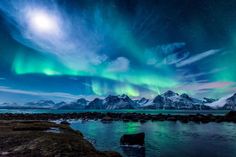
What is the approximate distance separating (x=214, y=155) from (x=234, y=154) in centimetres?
282

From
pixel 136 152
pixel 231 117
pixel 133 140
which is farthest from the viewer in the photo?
pixel 231 117

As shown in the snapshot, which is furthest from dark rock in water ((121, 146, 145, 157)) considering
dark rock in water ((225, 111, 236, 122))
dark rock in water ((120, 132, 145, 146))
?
dark rock in water ((225, 111, 236, 122))

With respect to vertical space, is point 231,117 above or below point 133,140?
above

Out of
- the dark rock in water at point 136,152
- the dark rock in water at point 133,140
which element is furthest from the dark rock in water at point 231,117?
the dark rock in water at point 136,152

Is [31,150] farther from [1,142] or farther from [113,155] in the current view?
[113,155]

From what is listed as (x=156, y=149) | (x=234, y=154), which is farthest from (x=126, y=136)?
(x=234, y=154)

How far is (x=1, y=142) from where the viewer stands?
80.9 feet

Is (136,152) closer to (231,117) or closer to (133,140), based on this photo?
(133,140)

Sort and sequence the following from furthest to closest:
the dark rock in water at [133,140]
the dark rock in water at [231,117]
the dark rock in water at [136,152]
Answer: the dark rock in water at [231,117]
the dark rock in water at [133,140]
the dark rock in water at [136,152]

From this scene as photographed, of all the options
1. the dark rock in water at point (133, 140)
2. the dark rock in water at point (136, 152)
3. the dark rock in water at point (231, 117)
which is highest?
the dark rock in water at point (231, 117)

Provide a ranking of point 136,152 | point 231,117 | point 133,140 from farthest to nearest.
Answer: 1. point 231,117
2. point 133,140
3. point 136,152

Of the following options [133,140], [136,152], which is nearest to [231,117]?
[133,140]

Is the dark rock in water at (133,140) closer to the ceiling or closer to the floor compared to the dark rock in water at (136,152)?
closer to the ceiling

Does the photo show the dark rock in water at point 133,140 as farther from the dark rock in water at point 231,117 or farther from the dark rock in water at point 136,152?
the dark rock in water at point 231,117
